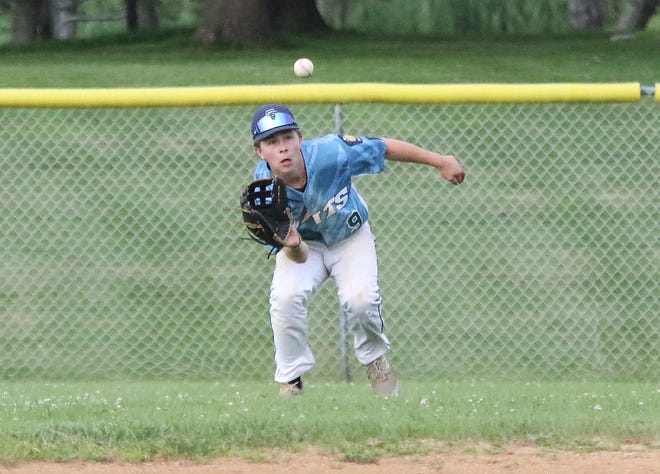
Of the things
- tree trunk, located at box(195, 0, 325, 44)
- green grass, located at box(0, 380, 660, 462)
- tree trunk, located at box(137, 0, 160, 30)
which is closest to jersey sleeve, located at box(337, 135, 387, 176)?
green grass, located at box(0, 380, 660, 462)

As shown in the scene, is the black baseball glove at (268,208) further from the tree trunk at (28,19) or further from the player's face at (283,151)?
the tree trunk at (28,19)

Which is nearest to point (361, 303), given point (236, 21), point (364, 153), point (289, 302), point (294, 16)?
point (289, 302)

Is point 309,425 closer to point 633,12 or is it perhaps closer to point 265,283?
point 265,283

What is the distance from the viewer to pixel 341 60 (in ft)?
48.5

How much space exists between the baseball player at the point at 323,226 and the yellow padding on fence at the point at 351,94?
1571mm

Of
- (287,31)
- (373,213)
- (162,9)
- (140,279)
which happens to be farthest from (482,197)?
(162,9)

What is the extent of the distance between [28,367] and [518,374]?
126 inches

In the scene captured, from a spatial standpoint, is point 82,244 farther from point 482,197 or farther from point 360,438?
point 360,438

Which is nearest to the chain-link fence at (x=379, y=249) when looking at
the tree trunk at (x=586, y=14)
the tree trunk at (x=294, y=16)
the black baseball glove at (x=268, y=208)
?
the black baseball glove at (x=268, y=208)

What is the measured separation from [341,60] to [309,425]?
10134 mm

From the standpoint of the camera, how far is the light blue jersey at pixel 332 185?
5812 mm

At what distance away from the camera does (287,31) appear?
Answer: 17500mm

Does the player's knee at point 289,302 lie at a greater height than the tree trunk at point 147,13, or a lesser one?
greater

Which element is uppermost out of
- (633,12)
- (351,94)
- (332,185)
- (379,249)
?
(351,94)
